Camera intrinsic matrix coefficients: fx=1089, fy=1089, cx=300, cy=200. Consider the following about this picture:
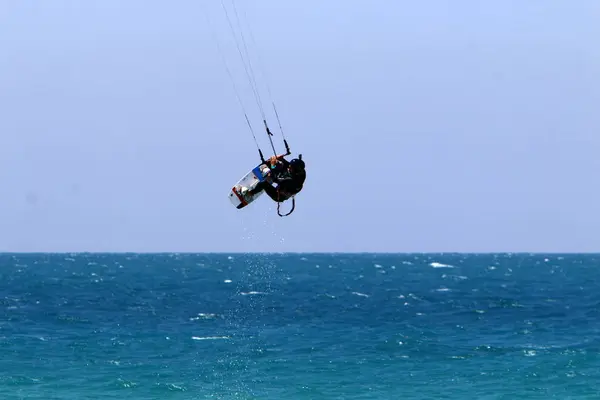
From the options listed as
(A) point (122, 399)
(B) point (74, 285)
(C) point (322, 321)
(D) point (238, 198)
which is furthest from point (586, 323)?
(B) point (74, 285)

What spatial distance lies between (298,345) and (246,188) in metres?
23.7

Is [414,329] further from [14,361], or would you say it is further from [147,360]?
[14,361]

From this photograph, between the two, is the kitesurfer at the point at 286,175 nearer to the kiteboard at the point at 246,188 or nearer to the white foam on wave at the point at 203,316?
the kiteboard at the point at 246,188

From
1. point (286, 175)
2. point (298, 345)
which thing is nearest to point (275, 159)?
point (286, 175)

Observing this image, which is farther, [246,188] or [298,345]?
[298,345]

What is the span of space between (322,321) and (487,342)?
40.7 feet

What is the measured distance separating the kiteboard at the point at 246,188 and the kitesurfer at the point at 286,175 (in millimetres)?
535

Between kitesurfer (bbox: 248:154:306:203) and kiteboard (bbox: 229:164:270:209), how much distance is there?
535 mm

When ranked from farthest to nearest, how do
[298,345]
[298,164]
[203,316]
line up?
[203,316], [298,345], [298,164]

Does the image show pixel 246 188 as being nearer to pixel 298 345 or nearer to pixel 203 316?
pixel 298 345

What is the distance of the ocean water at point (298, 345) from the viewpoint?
46375 millimetres

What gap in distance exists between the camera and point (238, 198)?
3516cm

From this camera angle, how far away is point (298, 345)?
57.1 meters

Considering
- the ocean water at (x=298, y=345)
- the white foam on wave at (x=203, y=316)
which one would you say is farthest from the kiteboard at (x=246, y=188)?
the white foam on wave at (x=203, y=316)
